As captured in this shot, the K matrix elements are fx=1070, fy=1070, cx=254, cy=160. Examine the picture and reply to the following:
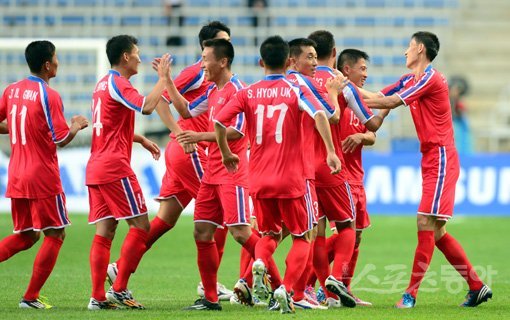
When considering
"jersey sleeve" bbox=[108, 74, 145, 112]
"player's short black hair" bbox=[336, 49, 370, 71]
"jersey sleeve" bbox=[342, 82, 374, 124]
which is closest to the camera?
"jersey sleeve" bbox=[108, 74, 145, 112]

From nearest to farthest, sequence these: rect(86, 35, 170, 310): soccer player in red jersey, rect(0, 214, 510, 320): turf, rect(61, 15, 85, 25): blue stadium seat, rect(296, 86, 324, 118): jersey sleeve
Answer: rect(296, 86, 324, 118): jersey sleeve < rect(0, 214, 510, 320): turf < rect(86, 35, 170, 310): soccer player in red jersey < rect(61, 15, 85, 25): blue stadium seat

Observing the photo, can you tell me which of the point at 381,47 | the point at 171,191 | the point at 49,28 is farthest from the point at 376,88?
the point at 171,191

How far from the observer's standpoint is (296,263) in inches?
342

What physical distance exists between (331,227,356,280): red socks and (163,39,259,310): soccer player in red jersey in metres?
0.77

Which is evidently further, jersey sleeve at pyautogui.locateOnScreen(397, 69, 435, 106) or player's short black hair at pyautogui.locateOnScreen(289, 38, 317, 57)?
jersey sleeve at pyautogui.locateOnScreen(397, 69, 435, 106)

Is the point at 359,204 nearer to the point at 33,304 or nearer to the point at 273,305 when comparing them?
the point at 273,305

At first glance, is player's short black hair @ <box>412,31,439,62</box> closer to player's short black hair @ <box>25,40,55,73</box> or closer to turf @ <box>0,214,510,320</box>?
turf @ <box>0,214,510,320</box>

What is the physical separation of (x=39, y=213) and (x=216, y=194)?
1523 millimetres

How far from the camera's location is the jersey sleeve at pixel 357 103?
9.47 m

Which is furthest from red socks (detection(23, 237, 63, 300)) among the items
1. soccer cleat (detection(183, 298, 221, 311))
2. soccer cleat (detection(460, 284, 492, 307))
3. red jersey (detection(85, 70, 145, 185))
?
soccer cleat (detection(460, 284, 492, 307))

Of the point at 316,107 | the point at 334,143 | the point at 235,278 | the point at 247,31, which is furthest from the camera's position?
the point at 247,31

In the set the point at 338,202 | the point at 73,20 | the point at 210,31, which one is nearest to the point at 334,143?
the point at 338,202

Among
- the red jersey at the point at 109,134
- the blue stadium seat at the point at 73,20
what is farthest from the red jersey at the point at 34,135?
the blue stadium seat at the point at 73,20

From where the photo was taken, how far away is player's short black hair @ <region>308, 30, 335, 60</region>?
9812 millimetres
